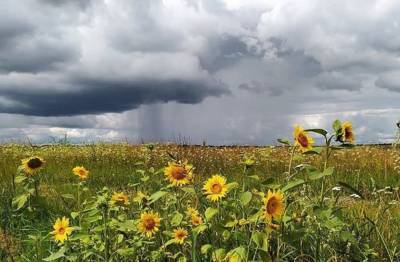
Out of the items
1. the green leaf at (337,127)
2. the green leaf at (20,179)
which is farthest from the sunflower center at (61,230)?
the green leaf at (337,127)

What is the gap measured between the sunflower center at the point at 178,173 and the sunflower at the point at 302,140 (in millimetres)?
785

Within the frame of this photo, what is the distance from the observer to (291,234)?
310 centimetres

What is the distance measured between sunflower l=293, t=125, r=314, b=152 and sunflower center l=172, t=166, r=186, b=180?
2.58 feet

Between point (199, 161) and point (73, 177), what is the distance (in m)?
3.73

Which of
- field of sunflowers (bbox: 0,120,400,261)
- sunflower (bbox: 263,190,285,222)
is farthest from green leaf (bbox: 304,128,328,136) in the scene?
sunflower (bbox: 263,190,285,222)

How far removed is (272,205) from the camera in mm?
2641

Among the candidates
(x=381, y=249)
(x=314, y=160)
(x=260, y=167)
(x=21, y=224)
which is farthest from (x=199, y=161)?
(x=381, y=249)

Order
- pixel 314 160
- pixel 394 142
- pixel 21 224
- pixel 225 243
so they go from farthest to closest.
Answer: pixel 314 160, pixel 21 224, pixel 225 243, pixel 394 142

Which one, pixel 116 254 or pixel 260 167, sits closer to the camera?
pixel 116 254

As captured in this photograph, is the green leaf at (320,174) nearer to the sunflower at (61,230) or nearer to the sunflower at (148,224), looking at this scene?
the sunflower at (148,224)

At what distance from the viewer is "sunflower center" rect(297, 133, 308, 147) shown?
2828 mm

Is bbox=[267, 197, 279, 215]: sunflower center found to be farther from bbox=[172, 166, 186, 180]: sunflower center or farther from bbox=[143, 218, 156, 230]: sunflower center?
bbox=[143, 218, 156, 230]: sunflower center

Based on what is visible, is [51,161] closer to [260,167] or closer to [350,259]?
[260,167]

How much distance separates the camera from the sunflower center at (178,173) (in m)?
3.26
